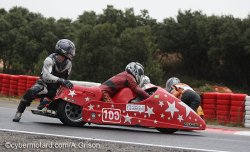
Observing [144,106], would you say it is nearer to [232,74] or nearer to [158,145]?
[158,145]

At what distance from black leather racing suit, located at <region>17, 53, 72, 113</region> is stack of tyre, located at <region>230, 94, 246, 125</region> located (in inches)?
308

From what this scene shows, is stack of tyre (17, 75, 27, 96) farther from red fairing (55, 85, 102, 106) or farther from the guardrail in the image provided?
red fairing (55, 85, 102, 106)

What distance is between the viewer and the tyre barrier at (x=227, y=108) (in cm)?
1773

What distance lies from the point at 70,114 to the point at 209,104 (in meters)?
8.50

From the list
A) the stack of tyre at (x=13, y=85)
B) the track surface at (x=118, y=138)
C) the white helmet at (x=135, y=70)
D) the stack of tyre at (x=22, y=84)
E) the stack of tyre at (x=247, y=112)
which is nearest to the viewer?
the track surface at (x=118, y=138)

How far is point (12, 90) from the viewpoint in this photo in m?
24.8

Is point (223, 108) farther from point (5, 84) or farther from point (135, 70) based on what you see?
point (5, 84)

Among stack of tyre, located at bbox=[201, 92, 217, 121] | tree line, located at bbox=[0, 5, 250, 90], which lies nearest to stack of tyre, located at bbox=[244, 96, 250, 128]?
stack of tyre, located at bbox=[201, 92, 217, 121]

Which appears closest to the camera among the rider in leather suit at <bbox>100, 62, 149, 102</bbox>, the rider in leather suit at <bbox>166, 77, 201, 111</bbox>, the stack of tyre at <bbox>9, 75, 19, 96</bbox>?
the rider in leather suit at <bbox>100, 62, 149, 102</bbox>

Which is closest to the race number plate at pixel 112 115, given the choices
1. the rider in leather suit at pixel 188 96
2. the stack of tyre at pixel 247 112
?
the rider in leather suit at pixel 188 96

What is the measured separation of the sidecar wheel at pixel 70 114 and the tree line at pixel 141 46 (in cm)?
6104

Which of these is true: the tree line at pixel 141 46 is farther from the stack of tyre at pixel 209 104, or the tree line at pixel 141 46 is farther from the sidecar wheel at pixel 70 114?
the sidecar wheel at pixel 70 114

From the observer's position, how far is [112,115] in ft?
36.1

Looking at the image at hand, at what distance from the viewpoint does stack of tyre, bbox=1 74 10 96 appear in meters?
25.1
